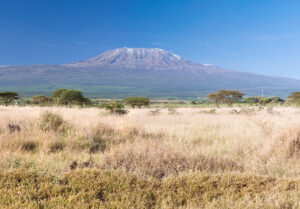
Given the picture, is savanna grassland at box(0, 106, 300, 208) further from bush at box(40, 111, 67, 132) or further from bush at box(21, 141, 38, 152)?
bush at box(40, 111, 67, 132)

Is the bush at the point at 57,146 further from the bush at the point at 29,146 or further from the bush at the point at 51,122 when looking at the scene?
the bush at the point at 51,122

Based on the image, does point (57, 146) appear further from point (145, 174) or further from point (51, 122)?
point (145, 174)

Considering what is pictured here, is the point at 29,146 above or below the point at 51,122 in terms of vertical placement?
below

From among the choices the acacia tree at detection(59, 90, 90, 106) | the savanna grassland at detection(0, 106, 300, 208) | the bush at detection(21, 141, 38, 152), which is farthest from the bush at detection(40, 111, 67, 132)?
the acacia tree at detection(59, 90, 90, 106)

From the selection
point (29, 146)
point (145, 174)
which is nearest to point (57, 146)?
point (29, 146)

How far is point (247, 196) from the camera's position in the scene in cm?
398

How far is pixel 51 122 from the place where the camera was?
29.1 ft

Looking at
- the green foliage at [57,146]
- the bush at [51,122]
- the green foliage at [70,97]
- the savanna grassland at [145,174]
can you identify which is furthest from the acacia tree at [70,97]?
the green foliage at [57,146]

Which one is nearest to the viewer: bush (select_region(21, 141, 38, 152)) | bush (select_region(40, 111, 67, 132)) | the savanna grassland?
the savanna grassland

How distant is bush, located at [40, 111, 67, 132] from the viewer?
8560 mm

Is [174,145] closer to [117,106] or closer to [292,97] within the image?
[117,106]

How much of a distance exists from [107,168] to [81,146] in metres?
2.00

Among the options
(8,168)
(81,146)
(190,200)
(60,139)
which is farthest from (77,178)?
(60,139)

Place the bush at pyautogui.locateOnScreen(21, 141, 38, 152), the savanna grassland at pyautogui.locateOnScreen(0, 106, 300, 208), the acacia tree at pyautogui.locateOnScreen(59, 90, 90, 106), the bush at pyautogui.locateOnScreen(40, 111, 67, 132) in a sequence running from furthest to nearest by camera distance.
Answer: the acacia tree at pyautogui.locateOnScreen(59, 90, 90, 106) < the bush at pyautogui.locateOnScreen(40, 111, 67, 132) < the bush at pyautogui.locateOnScreen(21, 141, 38, 152) < the savanna grassland at pyautogui.locateOnScreen(0, 106, 300, 208)
